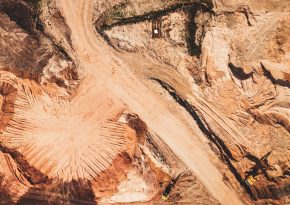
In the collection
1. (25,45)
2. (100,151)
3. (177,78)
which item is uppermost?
(25,45)

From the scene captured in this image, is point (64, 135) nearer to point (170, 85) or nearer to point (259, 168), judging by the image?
point (170, 85)

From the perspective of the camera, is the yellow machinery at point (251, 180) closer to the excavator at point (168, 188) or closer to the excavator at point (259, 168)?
the excavator at point (259, 168)

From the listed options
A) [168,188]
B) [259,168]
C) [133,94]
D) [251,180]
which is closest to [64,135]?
[133,94]

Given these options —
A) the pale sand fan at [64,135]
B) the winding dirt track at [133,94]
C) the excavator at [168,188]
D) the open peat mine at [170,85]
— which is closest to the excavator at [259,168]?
the open peat mine at [170,85]

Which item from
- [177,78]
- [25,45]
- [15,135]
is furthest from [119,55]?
[15,135]

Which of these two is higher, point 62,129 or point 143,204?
point 62,129

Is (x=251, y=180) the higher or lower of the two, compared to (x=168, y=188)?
higher

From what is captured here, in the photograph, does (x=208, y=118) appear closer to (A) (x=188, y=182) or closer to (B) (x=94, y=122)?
(A) (x=188, y=182)
